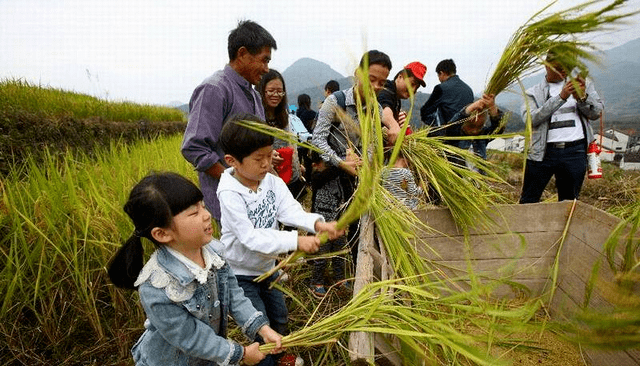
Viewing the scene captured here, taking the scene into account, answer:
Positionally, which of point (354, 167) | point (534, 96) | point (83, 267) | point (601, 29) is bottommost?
point (83, 267)

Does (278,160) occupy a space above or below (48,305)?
above

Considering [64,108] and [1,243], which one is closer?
[1,243]

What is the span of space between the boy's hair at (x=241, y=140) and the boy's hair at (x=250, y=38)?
54 cm

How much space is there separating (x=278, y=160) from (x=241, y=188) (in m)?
0.71

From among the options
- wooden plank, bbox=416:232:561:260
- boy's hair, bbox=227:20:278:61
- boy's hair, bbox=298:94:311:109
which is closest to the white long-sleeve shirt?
boy's hair, bbox=227:20:278:61

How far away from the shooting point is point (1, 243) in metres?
1.65

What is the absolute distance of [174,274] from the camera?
937 mm

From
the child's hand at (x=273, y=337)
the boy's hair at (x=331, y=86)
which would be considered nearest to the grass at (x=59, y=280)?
the child's hand at (x=273, y=337)

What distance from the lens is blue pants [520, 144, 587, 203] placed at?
243 centimetres

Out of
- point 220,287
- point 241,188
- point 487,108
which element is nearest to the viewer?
point 220,287

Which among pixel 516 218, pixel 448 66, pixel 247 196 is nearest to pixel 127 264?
pixel 247 196

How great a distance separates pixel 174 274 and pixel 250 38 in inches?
45.3

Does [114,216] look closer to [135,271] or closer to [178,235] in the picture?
[135,271]

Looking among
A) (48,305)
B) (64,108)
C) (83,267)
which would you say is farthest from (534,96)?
(64,108)
